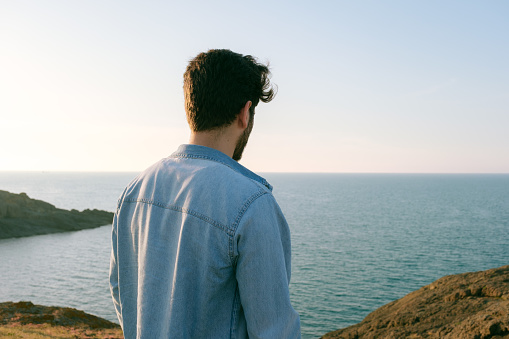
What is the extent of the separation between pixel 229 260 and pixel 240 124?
630mm

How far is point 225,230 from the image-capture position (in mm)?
1495

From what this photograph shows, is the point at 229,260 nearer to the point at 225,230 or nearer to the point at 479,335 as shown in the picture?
the point at 225,230

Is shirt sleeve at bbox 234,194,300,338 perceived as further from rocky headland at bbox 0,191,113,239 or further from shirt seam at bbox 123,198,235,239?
rocky headland at bbox 0,191,113,239

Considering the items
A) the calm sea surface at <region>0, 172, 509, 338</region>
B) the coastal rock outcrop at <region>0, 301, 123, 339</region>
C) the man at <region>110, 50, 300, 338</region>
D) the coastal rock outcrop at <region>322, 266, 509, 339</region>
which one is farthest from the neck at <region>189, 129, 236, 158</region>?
the calm sea surface at <region>0, 172, 509, 338</region>

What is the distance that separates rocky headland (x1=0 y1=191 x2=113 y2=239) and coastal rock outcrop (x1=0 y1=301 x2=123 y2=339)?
1810 inches

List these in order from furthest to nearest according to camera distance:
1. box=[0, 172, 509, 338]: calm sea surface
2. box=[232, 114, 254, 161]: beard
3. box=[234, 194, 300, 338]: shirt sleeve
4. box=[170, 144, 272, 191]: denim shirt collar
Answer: box=[0, 172, 509, 338]: calm sea surface, box=[232, 114, 254, 161]: beard, box=[170, 144, 272, 191]: denim shirt collar, box=[234, 194, 300, 338]: shirt sleeve

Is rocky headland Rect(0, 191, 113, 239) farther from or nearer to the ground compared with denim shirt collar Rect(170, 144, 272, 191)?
nearer to the ground

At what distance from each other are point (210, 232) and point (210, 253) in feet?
0.27

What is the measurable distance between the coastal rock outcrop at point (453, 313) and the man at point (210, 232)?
253 inches

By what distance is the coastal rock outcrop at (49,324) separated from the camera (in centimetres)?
1354

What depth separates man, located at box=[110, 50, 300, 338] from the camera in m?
1.49

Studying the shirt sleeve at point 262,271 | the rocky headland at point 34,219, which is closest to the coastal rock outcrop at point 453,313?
the shirt sleeve at point 262,271

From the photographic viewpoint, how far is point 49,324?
51.4ft

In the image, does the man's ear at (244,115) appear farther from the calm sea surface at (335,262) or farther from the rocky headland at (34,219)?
the rocky headland at (34,219)
